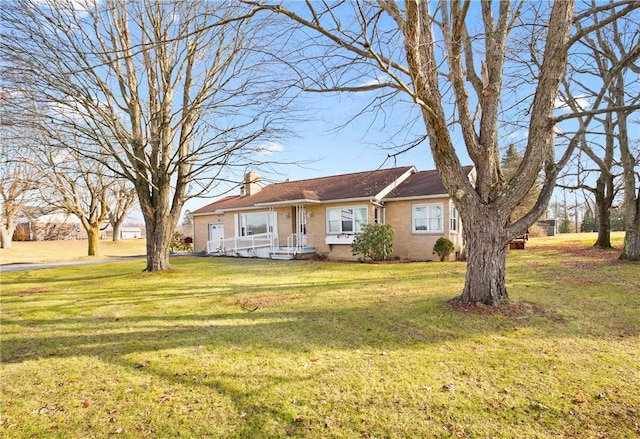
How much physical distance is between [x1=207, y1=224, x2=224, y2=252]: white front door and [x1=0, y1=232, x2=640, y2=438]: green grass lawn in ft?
51.7

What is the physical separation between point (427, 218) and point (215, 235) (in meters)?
15.8

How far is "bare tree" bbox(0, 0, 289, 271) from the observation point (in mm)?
9875

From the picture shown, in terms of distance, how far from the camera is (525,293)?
24.1 feet

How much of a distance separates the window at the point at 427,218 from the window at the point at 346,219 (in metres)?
2.54

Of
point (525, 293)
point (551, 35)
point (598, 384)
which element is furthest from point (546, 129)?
point (598, 384)

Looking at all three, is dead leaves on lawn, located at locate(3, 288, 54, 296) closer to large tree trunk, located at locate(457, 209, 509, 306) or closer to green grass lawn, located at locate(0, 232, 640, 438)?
green grass lawn, located at locate(0, 232, 640, 438)

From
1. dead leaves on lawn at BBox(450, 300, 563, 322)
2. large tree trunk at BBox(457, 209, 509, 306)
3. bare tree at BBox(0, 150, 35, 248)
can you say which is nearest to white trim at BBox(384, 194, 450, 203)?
large tree trunk at BBox(457, 209, 509, 306)

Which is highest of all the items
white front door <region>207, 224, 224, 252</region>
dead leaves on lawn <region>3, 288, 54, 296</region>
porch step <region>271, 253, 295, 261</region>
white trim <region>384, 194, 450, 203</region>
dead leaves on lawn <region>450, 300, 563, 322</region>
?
white trim <region>384, 194, 450, 203</region>

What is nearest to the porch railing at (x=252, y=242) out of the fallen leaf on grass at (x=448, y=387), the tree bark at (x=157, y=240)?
the tree bark at (x=157, y=240)

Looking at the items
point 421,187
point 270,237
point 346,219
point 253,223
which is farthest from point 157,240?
point 421,187

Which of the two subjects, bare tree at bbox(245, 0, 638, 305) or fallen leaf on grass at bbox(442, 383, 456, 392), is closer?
fallen leaf on grass at bbox(442, 383, 456, 392)

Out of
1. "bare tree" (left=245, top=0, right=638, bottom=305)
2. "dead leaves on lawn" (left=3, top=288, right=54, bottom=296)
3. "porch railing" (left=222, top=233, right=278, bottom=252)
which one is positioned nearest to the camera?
"bare tree" (left=245, top=0, right=638, bottom=305)

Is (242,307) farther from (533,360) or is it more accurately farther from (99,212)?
(99,212)

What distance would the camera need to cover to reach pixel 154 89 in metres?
11.5
